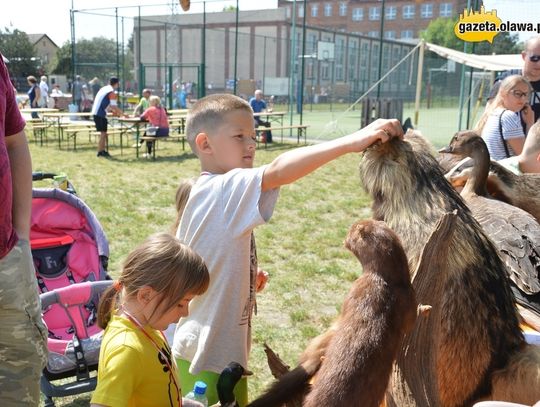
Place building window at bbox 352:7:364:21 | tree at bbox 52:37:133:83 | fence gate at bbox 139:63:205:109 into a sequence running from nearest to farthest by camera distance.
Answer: fence gate at bbox 139:63:205:109 → tree at bbox 52:37:133:83 → building window at bbox 352:7:364:21

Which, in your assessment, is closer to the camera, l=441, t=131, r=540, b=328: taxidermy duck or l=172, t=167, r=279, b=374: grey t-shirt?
l=172, t=167, r=279, b=374: grey t-shirt

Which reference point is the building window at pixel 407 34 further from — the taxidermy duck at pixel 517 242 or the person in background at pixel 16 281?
the person in background at pixel 16 281

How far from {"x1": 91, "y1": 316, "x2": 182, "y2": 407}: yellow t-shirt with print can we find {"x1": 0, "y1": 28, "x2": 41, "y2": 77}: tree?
5130cm

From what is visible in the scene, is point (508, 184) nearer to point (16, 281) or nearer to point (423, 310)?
point (423, 310)

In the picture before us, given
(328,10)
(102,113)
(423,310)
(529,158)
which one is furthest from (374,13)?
(423,310)

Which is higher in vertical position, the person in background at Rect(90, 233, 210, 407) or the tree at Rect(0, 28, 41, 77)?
the tree at Rect(0, 28, 41, 77)

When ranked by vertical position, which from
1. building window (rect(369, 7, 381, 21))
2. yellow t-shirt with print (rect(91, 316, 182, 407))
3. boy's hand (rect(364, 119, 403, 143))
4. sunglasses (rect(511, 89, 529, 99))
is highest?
building window (rect(369, 7, 381, 21))

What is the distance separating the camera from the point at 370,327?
1.57 m

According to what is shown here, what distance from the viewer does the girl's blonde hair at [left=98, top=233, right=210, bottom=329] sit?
1965 millimetres

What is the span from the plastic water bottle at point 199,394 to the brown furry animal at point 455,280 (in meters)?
0.92

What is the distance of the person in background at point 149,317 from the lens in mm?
1861

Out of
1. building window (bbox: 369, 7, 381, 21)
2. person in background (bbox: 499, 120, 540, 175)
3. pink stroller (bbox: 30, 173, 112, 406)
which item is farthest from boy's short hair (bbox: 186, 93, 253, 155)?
building window (bbox: 369, 7, 381, 21)

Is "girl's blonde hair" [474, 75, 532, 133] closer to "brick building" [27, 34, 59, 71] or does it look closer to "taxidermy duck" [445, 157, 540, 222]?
"taxidermy duck" [445, 157, 540, 222]

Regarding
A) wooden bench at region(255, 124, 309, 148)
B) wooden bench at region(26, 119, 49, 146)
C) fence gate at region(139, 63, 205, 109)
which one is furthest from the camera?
fence gate at region(139, 63, 205, 109)
